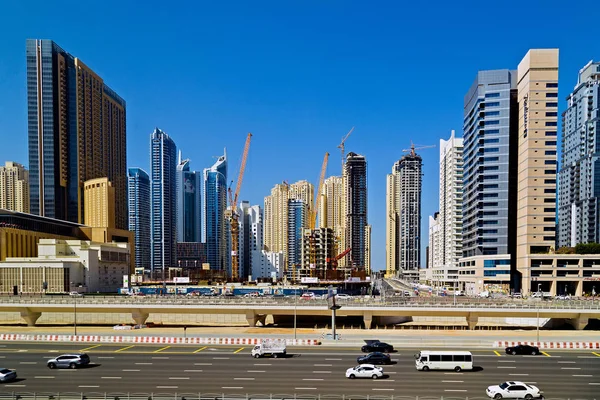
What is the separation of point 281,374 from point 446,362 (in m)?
15.4

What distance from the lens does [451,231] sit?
190m

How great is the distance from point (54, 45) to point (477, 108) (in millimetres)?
170421

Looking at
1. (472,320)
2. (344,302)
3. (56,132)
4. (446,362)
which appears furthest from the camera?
(56,132)

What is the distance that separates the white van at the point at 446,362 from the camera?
39.3 meters

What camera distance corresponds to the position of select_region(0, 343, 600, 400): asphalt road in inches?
1325

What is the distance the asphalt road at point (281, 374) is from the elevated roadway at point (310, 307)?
15824 millimetres

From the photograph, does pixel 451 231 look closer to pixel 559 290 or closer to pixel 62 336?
pixel 559 290

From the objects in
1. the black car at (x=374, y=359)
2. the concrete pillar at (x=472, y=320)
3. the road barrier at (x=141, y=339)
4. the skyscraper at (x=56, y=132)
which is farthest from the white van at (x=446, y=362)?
the skyscraper at (x=56, y=132)

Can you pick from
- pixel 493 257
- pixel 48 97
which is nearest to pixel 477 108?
pixel 493 257

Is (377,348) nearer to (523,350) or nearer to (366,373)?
(366,373)

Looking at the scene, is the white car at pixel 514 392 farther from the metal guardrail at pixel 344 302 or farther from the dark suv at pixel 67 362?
the dark suv at pixel 67 362

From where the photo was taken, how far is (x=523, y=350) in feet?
156

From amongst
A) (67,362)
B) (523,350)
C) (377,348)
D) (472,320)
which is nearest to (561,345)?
(523,350)

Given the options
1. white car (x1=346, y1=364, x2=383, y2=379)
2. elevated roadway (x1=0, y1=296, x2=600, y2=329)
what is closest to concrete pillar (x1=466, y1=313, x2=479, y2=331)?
elevated roadway (x1=0, y1=296, x2=600, y2=329)
